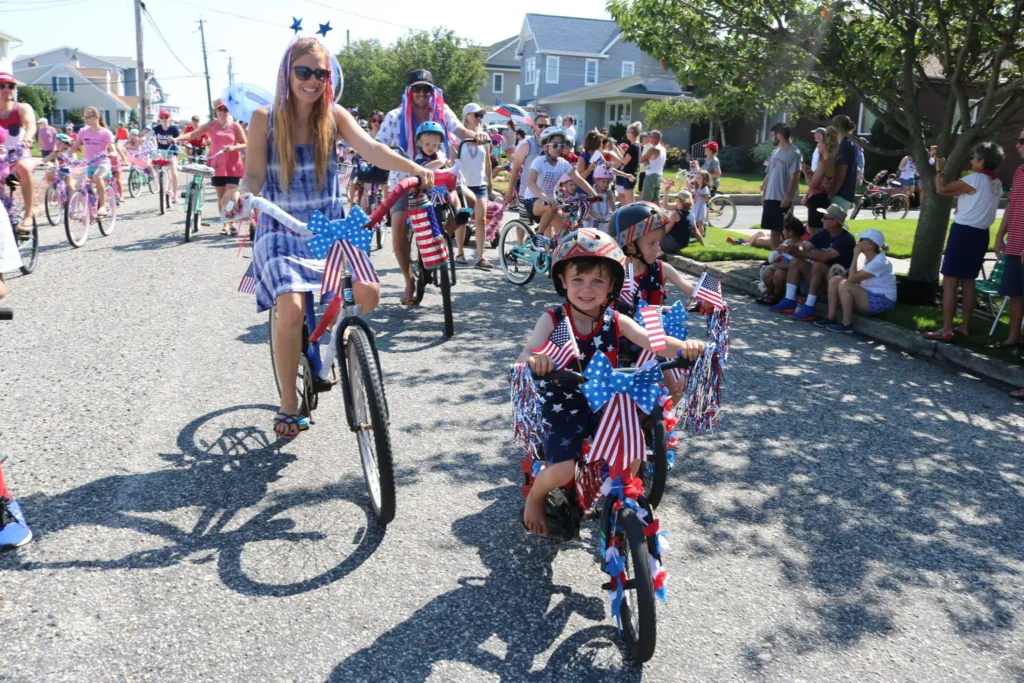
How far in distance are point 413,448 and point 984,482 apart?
3.28 meters

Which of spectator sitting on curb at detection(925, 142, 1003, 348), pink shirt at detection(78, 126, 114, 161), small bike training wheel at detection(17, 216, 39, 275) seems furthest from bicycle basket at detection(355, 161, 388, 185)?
pink shirt at detection(78, 126, 114, 161)

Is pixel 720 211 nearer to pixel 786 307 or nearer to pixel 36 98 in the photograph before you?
pixel 786 307

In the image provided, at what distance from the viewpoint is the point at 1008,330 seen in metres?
A: 8.15

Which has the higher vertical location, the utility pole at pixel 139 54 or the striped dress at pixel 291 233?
the utility pole at pixel 139 54

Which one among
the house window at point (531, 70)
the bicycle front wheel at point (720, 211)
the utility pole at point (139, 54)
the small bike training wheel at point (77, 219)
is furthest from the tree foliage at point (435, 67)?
the small bike training wheel at point (77, 219)

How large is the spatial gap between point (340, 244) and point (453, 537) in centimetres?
147

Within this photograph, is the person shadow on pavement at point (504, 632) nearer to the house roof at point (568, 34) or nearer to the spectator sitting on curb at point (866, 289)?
the spectator sitting on curb at point (866, 289)

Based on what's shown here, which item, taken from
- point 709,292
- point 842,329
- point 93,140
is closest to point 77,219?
point 93,140

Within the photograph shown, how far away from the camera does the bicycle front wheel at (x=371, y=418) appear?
12.1 feet

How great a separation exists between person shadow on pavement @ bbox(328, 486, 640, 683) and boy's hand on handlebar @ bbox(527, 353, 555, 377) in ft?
3.26

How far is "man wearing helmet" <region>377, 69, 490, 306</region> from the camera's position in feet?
27.2

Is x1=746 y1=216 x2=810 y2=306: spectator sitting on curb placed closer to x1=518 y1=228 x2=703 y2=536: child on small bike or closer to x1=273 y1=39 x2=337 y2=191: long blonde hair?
x1=273 y1=39 x2=337 y2=191: long blonde hair

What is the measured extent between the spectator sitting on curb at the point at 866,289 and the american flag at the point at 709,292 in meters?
5.15

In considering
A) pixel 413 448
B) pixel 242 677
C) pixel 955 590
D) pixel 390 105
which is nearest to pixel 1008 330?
pixel 955 590
